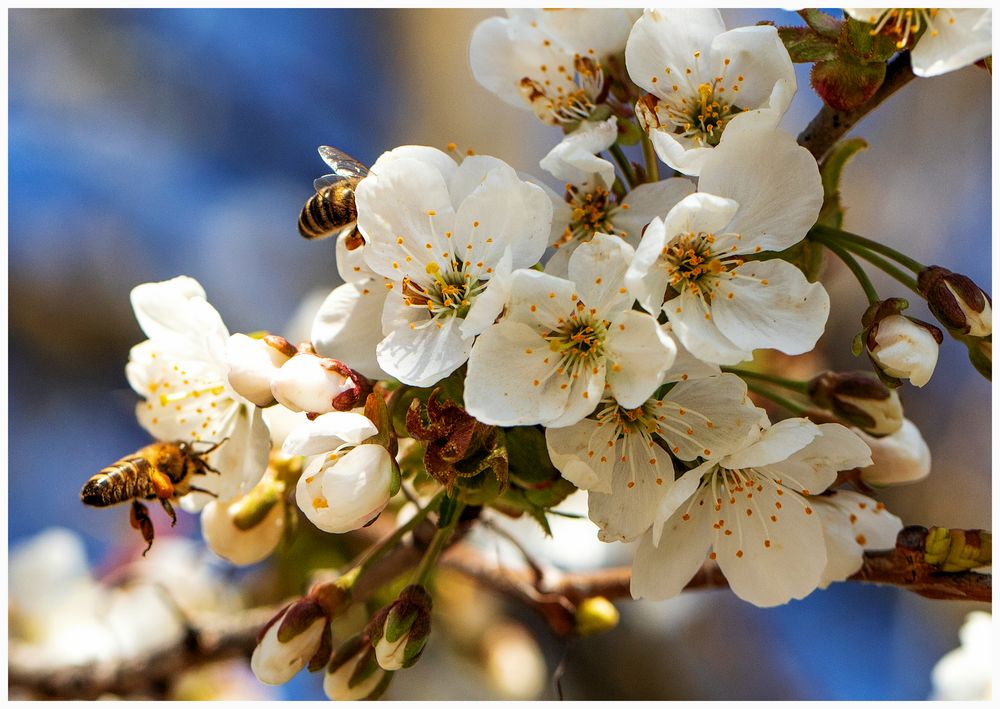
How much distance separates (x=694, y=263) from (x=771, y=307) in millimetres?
100

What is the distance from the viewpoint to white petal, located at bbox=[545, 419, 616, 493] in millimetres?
945

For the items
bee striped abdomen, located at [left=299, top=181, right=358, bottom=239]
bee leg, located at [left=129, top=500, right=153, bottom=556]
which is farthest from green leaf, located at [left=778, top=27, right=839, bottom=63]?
bee leg, located at [left=129, top=500, right=153, bottom=556]

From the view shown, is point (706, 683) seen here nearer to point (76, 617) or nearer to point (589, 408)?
point (76, 617)

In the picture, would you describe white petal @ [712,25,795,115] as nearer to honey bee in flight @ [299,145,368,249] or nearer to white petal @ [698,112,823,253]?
white petal @ [698,112,823,253]

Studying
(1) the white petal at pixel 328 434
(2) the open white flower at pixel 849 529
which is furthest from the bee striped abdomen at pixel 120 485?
(2) the open white flower at pixel 849 529

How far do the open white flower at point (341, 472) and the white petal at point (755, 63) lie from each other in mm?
588

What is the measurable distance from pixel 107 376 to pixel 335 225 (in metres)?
2.30

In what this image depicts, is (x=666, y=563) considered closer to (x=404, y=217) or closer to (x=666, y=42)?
(x=404, y=217)

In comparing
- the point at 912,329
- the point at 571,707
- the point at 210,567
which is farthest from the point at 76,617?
the point at 912,329

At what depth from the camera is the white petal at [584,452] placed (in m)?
0.94

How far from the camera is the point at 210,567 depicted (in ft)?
7.78

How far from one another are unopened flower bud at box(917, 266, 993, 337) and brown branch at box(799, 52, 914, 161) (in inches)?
7.7

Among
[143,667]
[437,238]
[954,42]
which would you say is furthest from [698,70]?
[143,667]

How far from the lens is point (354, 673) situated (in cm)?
115
